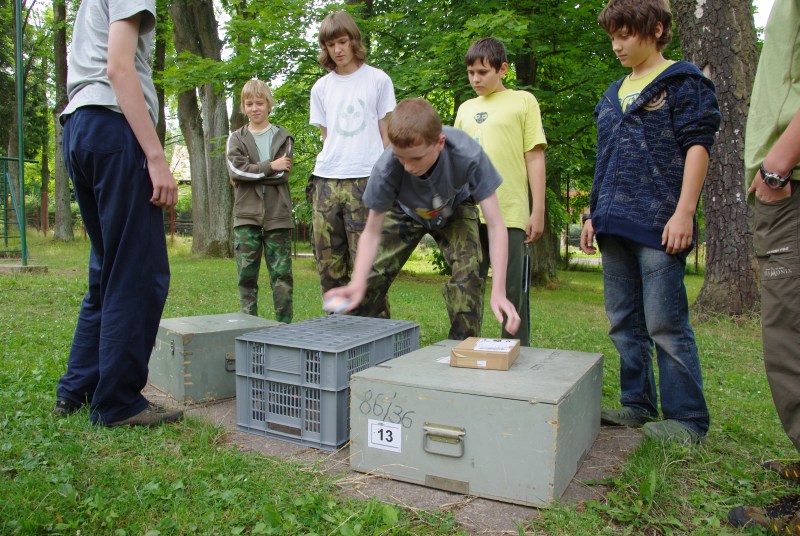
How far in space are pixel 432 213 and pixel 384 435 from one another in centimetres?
128

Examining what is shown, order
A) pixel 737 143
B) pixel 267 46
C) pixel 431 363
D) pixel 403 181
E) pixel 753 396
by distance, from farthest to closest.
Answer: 1. pixel 267 46
2. pixel 737 143
3. pixel 753 396
4. pixel 403 181
5. pixel 431 363

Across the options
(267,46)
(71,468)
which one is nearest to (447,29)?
(267,46)

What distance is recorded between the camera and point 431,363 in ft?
8.46

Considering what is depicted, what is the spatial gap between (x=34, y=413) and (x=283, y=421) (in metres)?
1.19

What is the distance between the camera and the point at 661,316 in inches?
104

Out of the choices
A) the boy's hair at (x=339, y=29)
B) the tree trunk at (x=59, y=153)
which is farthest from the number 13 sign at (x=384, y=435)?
the tree trunk at (x=59, y=153)

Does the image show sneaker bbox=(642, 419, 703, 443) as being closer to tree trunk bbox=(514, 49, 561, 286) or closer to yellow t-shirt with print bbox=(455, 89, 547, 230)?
yellow t-shirt with print bbox=(455, 89, 547, 230)

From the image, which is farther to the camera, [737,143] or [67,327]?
[737,143]

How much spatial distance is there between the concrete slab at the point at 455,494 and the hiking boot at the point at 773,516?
44cm

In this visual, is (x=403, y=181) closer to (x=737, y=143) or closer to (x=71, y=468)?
(x=71, y=468)

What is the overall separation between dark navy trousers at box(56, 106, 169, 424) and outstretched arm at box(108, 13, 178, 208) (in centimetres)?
5

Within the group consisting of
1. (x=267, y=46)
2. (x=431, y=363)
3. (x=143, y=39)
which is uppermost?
(x=267, y=46)

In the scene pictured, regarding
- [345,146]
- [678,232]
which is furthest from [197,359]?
[678,232]

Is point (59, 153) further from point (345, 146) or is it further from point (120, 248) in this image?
point (120, 248)
